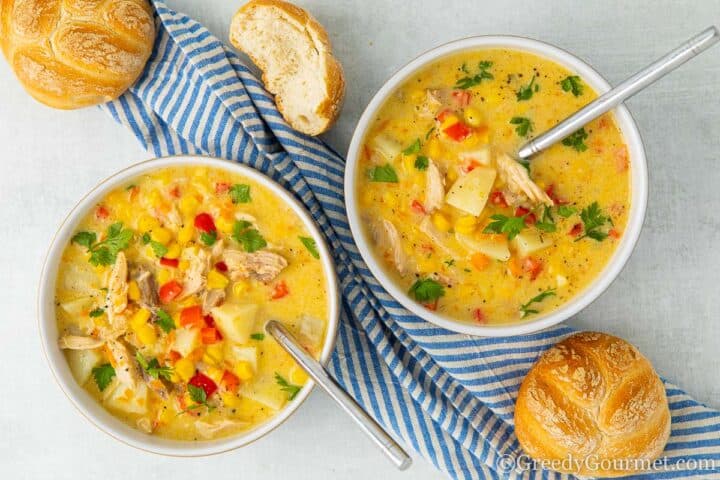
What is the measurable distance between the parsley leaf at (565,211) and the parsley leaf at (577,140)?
238mm

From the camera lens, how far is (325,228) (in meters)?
3.21

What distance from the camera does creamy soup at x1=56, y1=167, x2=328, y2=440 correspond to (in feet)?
9.66

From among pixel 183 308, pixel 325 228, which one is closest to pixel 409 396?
pixel 325 228

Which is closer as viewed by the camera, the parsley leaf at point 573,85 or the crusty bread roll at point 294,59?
the parsley leaf at point 573,85

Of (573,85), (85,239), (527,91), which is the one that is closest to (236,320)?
(85,239)

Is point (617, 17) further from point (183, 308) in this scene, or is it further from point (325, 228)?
point (183, 308)

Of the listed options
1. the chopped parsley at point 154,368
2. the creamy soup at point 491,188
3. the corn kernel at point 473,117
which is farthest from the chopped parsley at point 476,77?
the chopped parsley at point 154,368

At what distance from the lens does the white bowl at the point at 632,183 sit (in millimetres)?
2781

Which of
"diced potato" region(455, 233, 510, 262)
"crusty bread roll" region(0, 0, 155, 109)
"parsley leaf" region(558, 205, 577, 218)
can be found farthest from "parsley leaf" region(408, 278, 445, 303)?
"crusty bread roll" region(0, 0, 155, 109)

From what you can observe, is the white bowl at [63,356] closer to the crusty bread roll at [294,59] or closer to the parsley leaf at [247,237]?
the parsley leaf at [247,237]

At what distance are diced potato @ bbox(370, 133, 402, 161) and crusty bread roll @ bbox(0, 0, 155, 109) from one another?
1.16 meters

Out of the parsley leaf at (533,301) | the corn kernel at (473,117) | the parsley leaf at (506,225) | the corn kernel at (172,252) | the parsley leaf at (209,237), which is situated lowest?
the corn kernel at (172,252)

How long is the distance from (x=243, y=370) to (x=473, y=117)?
1411mm

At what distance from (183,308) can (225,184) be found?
556mm
